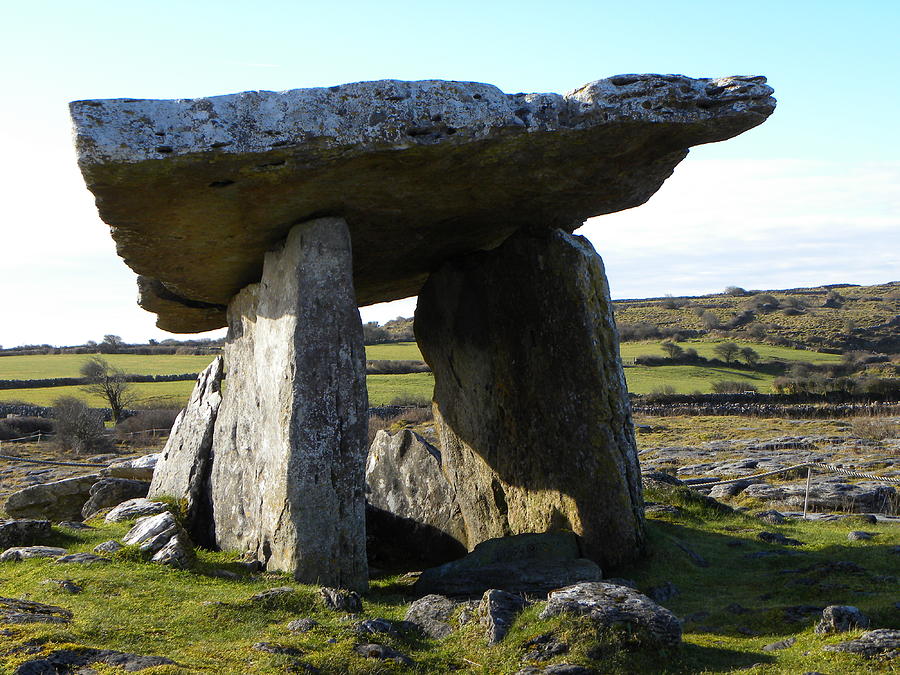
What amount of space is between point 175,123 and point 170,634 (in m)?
4.81

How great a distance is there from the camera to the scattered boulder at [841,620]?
24.1 feet

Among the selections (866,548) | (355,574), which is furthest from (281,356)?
(866,548)

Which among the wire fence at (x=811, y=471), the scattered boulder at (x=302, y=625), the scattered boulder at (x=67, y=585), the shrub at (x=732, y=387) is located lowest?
the shrub at (x=732, y=387)

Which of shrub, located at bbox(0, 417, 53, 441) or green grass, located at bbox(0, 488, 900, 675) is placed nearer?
green grass, located at bbox(0, 488, 900, 675)

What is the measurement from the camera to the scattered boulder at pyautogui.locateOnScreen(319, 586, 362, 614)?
850 cm

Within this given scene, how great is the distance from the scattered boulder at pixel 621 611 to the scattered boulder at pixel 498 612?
0.35 m

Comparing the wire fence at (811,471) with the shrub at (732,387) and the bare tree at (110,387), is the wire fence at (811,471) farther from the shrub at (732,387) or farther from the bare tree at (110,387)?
the bare tree at (110,387)

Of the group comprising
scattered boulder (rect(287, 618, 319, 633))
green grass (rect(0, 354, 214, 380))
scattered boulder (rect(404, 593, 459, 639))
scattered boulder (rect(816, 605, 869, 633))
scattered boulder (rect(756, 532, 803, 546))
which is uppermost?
green grass (rect(0, 354, 214, 380))

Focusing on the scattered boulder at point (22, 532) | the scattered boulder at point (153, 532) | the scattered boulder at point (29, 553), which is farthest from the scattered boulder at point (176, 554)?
the scattered boulder at point (22, 532)

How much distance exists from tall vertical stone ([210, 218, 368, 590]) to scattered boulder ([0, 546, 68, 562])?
210 cm


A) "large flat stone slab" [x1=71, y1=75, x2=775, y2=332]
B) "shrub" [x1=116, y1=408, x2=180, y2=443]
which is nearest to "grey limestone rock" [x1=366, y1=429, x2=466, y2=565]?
"large flat stone slab" [x1=71, y1=75, x2=775, y2=332]

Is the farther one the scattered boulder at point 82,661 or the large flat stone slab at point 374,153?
the large flat stone slab at point 374,153

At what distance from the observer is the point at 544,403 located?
467 inches

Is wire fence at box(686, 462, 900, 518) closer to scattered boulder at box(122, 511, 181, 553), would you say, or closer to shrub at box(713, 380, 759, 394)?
scattered boulder at box(122, 511, 181, 553)
